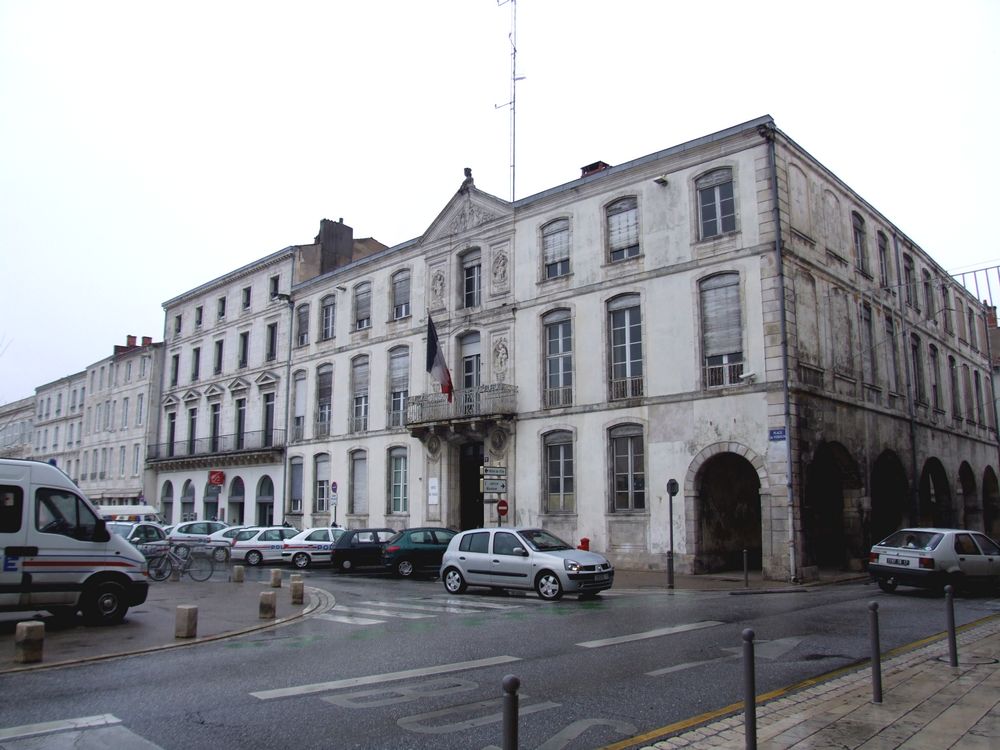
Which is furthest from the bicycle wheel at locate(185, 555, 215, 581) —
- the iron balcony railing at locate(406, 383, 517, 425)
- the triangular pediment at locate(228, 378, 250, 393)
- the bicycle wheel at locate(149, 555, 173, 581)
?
the triangular pediment at locate(228, 378, 250, 393)

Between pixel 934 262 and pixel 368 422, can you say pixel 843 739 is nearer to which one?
pixel 368 422

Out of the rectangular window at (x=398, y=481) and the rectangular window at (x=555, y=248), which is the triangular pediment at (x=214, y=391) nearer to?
the rectangular window at (x=398, y=481)

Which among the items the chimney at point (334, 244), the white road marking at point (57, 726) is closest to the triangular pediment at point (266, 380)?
the chimney at point (334, 244)

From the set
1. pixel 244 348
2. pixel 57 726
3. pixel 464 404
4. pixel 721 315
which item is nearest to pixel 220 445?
pixel 244 348

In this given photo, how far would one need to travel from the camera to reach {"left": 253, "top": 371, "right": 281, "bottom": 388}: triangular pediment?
39.8 m

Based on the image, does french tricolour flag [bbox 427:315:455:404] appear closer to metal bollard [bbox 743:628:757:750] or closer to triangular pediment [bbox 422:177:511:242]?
triangular pediment [bbox 422:177:511:242]

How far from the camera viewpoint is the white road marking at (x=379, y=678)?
25.6 feet

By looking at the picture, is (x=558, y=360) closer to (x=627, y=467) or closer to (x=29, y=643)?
(x=627, y=467)

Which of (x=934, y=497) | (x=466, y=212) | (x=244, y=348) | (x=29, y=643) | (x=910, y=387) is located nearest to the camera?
(x=29, y=643)

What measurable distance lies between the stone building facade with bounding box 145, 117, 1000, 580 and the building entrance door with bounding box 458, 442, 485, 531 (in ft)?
0.25

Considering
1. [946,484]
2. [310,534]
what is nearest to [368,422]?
[310,534]

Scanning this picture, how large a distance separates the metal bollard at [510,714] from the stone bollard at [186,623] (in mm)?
8823

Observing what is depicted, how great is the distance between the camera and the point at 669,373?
2367 centimetres

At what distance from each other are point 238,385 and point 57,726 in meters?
37.3
